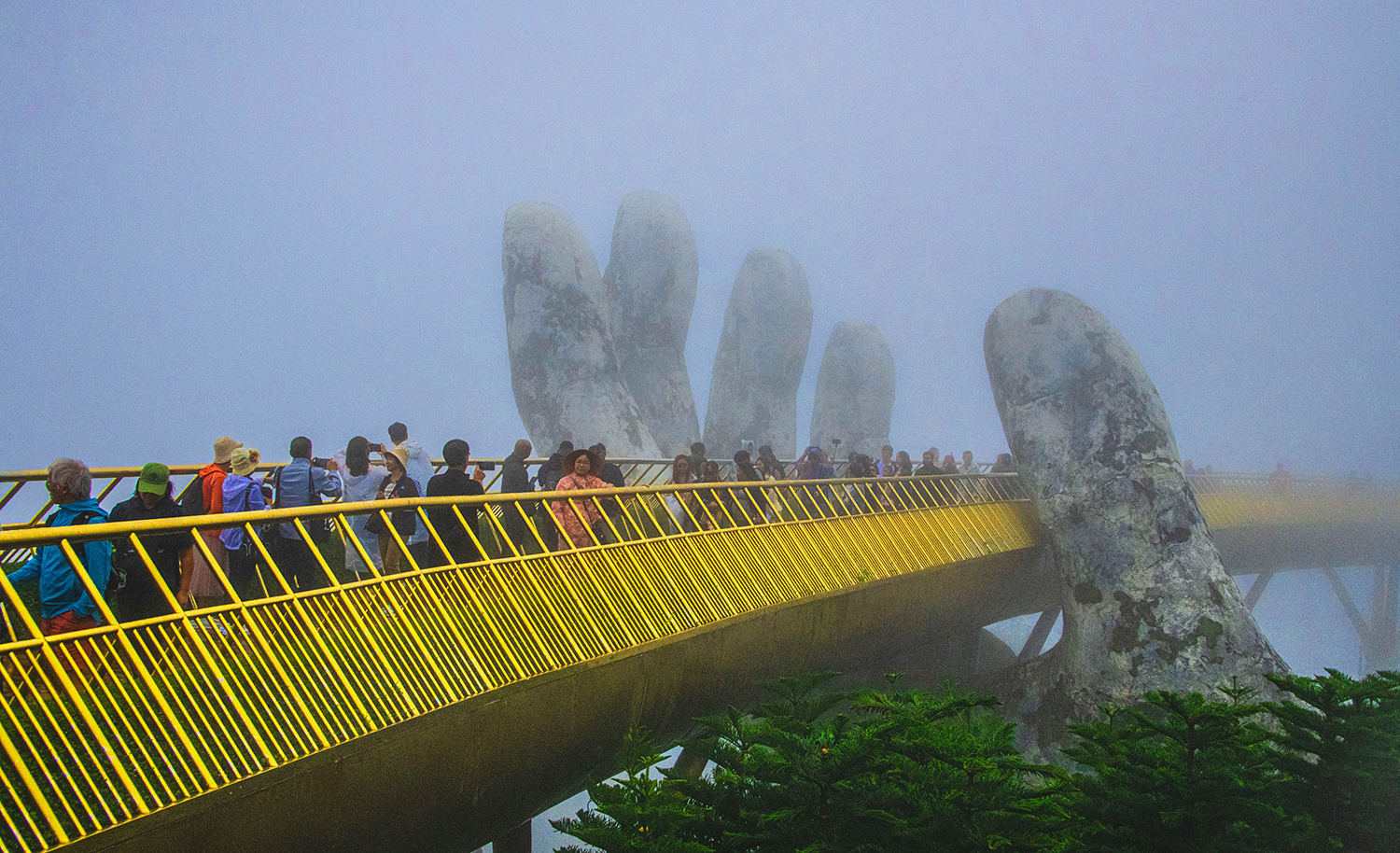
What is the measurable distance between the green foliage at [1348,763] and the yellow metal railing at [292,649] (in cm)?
415

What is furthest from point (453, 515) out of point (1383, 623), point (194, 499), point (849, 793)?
Result: point (1383, 623)

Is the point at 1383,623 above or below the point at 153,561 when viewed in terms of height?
below

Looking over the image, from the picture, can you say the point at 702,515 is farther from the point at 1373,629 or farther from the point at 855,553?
the point at 1373,629

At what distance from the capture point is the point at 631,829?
11.2 feet

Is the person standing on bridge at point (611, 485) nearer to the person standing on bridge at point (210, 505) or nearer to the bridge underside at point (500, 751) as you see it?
the bridge underside at point (500, 751)

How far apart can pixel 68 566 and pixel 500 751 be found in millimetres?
2580

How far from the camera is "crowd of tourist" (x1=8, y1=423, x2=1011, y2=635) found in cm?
440

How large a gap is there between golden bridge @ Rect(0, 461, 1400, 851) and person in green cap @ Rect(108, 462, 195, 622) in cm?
20

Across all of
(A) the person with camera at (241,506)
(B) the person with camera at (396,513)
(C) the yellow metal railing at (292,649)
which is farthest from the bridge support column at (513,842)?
Answer: (A) the person with camera at (241,506)

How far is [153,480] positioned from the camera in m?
5.15

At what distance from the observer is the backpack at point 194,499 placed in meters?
6.13

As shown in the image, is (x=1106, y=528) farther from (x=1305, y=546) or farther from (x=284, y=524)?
(x=1305, y=546)

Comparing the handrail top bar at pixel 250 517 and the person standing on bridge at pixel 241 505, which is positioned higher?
the person standing on bridge at pixel 241 505

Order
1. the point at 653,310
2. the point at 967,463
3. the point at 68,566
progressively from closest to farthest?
the point at 68,566
the point at 967,463
the point at 653,310
